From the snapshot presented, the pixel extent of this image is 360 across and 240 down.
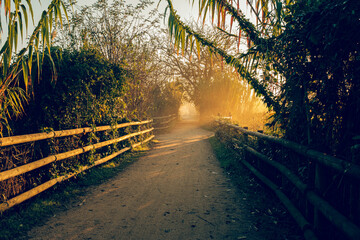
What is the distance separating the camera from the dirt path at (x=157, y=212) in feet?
11.0

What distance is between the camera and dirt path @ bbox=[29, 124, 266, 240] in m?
3.36

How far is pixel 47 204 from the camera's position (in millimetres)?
4246

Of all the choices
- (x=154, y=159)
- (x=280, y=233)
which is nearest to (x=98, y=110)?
(x=154, y=159)

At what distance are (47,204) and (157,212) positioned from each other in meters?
1.98

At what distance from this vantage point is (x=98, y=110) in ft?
23.4

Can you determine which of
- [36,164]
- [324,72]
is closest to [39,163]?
[36,164]

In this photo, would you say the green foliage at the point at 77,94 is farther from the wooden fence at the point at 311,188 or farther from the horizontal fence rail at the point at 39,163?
the wooden fence at the point at 311,188

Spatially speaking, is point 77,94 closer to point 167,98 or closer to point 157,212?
point 157,212

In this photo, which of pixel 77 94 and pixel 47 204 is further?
pixel 77 94

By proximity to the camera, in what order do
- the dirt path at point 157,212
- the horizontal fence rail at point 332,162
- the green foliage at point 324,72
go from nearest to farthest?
the horizontal fence rail at point 332,162 < the green foliage at point 324,72 < the dirt path at point 157,212

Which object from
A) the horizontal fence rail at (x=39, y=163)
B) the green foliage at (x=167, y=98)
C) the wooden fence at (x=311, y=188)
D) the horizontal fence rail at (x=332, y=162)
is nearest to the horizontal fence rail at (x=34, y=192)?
the horizontal fence rail at (x=39, y=163)

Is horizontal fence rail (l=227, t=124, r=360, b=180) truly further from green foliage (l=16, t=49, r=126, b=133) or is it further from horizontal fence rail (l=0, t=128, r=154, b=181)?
horizontal fence rail (l=0, t=128, r=154, b=181)

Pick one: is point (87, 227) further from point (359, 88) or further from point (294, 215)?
point (359, 88)

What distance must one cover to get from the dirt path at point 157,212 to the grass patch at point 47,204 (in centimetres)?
20
